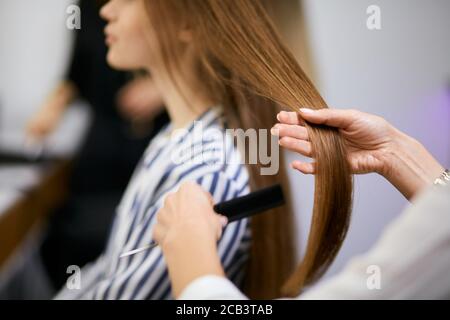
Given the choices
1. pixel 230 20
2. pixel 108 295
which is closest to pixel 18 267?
pixel 108 295

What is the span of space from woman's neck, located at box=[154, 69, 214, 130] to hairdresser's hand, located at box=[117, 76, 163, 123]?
63 centimetres

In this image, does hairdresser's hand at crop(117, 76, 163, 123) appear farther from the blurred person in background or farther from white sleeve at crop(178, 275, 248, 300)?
white sleeve at crop(178, 275, 248, 300)

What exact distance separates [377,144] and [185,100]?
287mm

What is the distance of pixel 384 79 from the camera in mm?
706

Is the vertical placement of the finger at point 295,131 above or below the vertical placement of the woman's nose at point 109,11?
below

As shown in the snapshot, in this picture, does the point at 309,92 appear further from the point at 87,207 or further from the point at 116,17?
the point at 87,207

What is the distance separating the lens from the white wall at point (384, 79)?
0.66 metres

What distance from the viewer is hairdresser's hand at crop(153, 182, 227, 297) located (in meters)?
0.46

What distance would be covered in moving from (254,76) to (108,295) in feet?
1.08

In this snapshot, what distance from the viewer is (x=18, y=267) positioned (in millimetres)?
1245

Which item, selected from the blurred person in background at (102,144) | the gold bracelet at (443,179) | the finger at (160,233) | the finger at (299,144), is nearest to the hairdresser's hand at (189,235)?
the finger at (160,233)

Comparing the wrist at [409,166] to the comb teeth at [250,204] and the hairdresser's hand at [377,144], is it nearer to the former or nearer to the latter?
the hairdresser's hand at [377,144]

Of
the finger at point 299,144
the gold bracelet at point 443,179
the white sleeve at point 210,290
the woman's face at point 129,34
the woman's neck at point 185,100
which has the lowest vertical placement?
the white sleeve at point 210,290

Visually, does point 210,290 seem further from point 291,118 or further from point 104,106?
point 104,106
